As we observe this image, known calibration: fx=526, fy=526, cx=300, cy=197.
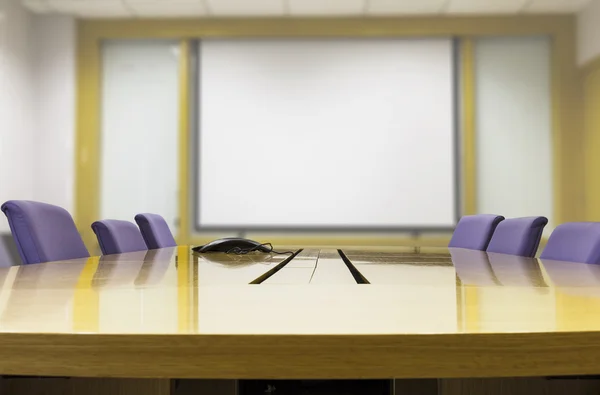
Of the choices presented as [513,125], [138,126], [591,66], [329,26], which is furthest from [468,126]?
[138,126]

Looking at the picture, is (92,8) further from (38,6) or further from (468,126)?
(468,126)

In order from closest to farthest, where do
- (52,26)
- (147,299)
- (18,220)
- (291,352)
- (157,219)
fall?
(291,352)
(147,299)
(18,220)
(157,219)
(52,26)

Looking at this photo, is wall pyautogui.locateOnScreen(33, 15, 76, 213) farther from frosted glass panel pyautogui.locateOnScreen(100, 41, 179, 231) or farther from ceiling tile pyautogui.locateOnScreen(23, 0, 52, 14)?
frosted glass panel pyautogui.locateOnScreen(100, 41, 179, 231)

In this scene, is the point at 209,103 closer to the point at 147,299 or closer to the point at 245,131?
the point at 245,131

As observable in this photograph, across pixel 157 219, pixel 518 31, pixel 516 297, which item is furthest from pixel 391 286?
pixel 518 31

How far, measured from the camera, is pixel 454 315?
59cm

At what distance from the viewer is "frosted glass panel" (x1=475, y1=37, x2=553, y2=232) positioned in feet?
19.1

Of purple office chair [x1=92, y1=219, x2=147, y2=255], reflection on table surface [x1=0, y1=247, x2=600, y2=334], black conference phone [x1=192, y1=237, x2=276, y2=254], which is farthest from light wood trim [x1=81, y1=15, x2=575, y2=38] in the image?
reflection on table surface [x1=0, y1=247, x2=600, y2=334]

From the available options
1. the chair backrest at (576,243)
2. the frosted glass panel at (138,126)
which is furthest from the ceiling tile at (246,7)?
the chair backrest at (576,243)

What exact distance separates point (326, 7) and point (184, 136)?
2.09 m

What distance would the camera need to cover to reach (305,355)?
0.49m

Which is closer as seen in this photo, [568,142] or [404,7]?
[404,7]

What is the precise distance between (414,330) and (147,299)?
1.28ft

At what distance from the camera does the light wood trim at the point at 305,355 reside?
0.48 meters
